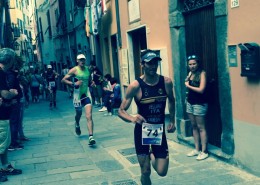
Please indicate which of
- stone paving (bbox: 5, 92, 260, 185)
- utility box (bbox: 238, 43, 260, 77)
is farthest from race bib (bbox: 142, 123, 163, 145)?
utility box (bbox: 238, 43, 260, 77)

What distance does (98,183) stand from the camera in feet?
17.6

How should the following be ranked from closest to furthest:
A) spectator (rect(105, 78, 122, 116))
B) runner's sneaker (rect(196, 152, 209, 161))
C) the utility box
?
the utility box, runner's sneaker (rect(196, 152, 209, 161)), spectator (rect(105, 78, 122, 116))

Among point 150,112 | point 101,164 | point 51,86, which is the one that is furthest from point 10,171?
point 51,86

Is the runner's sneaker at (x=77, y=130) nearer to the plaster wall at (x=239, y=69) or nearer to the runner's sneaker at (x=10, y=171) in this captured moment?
the runner's sneaker at (x=10, y=171)

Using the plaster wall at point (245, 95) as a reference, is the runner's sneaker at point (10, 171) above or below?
below

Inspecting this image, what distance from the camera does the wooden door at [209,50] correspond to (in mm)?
6137

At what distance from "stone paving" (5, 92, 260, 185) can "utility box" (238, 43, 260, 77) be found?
147 cm

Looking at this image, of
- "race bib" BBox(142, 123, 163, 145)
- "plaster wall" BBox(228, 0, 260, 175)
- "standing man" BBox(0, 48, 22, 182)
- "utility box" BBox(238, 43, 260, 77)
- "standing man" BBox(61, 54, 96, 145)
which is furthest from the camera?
"standing man" BBox(61, 54, 96, 145)

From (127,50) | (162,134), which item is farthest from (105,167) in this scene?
(127,50)

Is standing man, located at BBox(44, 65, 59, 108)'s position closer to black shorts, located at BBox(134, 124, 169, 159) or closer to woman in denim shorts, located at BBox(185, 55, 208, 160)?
woman in denim shorts, located at BBox(185, 55, 208, 160)

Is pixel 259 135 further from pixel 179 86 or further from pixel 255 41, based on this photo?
pixel 179 86

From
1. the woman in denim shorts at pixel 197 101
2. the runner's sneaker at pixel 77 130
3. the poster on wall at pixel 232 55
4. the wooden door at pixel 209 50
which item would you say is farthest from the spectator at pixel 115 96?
the poster on wall at pixel 232 55

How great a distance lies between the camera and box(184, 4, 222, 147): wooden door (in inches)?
242

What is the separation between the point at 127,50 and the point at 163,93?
22.3ft
